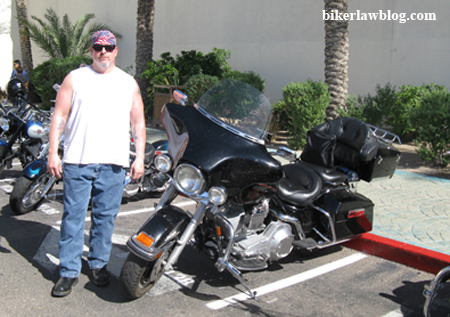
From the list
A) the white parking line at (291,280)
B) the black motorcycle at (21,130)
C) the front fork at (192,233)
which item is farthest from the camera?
the black motorcycle at (21,130)

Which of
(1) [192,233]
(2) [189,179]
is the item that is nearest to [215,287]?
(1) [192,233]

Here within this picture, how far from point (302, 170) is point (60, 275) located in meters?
2.35

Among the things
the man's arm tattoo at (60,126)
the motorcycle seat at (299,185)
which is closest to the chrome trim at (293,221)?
the motorcycle seat at (299,185)

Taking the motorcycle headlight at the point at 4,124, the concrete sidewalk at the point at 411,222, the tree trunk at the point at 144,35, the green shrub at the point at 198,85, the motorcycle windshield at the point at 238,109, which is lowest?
the concrete sidewalk at the point at 411,222

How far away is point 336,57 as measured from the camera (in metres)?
10.0

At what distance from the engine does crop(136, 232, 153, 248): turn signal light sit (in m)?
0.65

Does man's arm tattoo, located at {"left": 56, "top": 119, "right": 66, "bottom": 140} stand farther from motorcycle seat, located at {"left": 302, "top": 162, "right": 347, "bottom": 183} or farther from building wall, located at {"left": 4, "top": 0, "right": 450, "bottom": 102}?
building wall, located at {"left": 4, "top": 0, "right": 450, "bottom": 102}

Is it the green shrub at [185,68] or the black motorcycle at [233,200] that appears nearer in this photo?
the black motorcycle at [233,200]

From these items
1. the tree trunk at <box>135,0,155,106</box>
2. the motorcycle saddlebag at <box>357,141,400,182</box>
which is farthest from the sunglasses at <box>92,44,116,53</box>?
the tree trunk at <box>135,0,155,106</box>

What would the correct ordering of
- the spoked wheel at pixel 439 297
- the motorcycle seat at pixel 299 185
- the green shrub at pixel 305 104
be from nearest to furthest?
the spoked wheel at pixel 439 297
the motorcycle seat at pixel 299 185
the green shrub at pixel 305 104

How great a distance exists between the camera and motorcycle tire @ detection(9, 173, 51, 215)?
5.19 meters

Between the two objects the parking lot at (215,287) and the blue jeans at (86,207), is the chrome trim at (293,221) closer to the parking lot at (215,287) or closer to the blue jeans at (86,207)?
the parking lot at (215,287)

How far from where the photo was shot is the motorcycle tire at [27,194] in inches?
204

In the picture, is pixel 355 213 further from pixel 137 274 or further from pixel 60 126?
pixel 60 126
